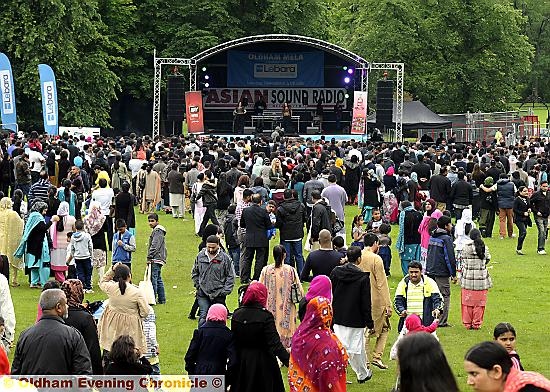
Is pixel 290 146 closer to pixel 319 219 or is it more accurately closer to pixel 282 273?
pixel 319 219

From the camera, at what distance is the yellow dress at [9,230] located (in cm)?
1753

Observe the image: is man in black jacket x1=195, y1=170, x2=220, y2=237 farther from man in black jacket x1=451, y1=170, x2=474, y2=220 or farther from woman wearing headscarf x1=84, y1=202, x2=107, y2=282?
man in black jacket x1=451, y1=170, x2=474, y2=220

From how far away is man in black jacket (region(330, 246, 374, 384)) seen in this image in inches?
469

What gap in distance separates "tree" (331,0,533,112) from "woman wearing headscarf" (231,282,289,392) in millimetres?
48191

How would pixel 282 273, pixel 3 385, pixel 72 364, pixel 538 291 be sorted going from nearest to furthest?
1. pixel 3 385
2. pixel 72 364
3. pixel 282 273
4. pixel 538 291

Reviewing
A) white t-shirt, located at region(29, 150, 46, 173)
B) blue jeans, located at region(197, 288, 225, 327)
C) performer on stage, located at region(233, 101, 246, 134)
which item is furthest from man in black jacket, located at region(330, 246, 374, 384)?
performer on stage, located at region(233, 101, 246, 134)

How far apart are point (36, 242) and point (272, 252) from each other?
11.5 ft

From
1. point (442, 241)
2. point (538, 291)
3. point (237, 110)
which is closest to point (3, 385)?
point (442, 241)

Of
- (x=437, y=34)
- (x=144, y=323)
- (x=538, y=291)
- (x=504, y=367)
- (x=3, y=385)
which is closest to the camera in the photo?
(x=504, y=367)

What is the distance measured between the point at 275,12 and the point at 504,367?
1815 inches

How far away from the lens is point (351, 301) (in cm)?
1192

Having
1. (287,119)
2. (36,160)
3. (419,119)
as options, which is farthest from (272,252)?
(419,119)

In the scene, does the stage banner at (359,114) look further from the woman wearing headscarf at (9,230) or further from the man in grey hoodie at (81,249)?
the man in grey hoodie at (81,249)

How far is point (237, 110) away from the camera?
4316 cm
